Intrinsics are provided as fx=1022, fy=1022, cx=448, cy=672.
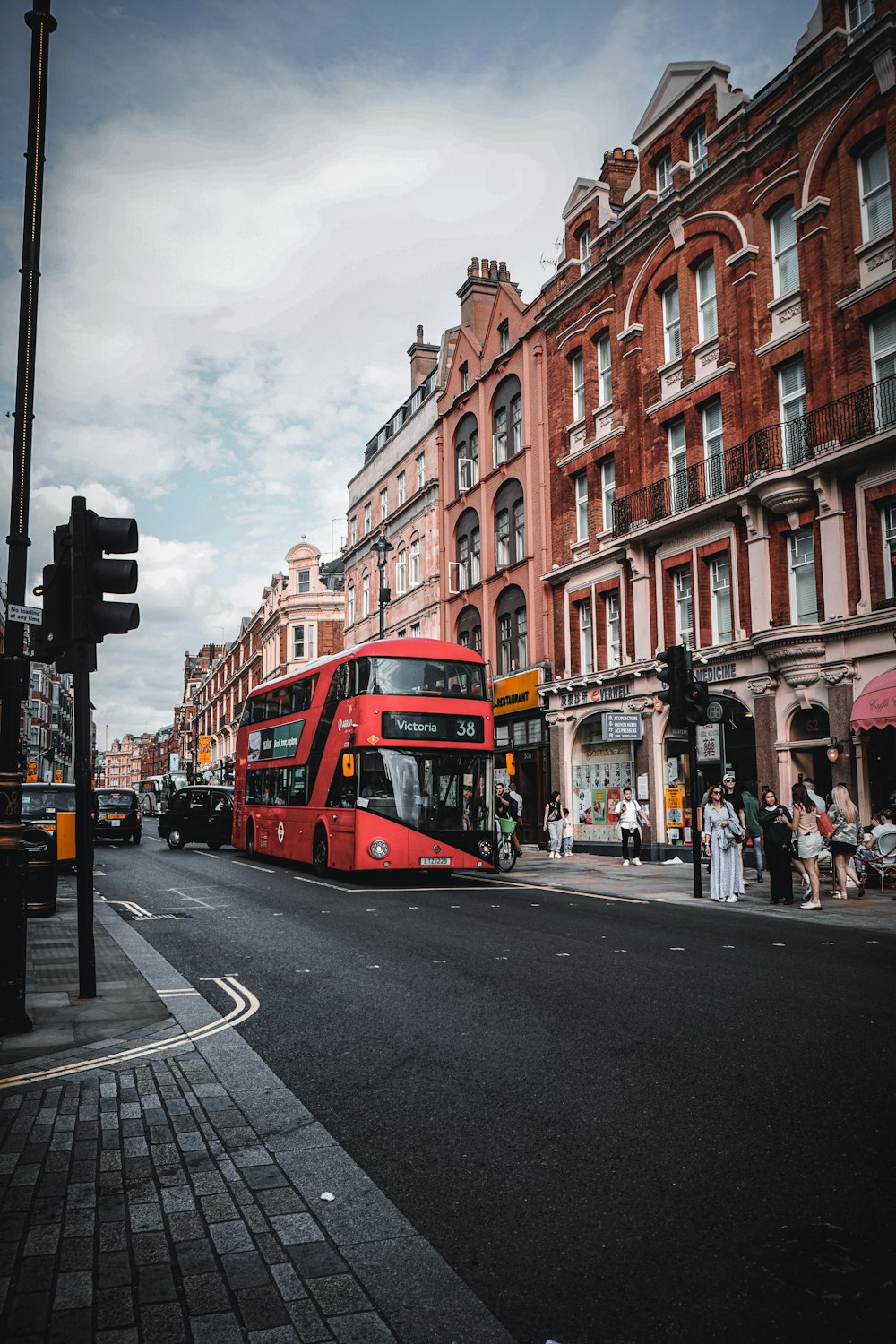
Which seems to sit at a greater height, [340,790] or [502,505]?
[502,505]

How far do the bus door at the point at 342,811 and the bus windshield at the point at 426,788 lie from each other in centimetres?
26

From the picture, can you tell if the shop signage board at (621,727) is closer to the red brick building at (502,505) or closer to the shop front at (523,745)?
the shop front at (523,745)

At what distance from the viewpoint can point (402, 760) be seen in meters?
18.1

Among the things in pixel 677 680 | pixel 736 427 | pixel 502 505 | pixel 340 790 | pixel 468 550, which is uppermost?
pixel 502 505

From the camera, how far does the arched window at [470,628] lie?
36.7 m

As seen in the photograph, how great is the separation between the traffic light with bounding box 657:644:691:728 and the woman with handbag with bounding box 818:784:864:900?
2.57 m

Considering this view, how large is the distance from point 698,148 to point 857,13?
5.39m

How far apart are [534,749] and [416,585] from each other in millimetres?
12721

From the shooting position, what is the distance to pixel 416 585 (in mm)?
42625

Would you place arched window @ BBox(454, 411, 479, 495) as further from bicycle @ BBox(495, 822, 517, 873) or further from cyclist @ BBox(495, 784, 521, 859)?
bicycle @ BBox(495, 822, 517, 873)

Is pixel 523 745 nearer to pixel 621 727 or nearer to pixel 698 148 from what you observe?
pixel 621 727

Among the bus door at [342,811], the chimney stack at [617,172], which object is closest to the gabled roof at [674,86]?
the chimney stack at [617,172]

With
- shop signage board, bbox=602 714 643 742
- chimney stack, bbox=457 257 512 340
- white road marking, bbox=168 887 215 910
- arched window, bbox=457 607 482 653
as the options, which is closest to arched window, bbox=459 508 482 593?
arched window, bbox=457 607 482 653

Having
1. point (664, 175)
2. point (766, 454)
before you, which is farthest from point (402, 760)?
point (664, 175)
